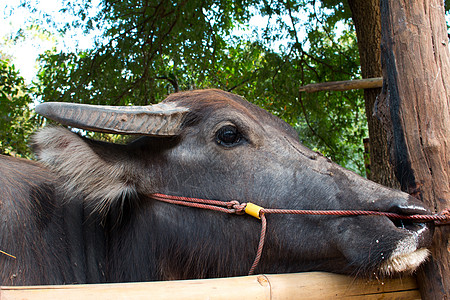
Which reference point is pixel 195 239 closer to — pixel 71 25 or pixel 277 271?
pixel 277 271

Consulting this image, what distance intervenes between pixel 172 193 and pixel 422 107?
1.67m

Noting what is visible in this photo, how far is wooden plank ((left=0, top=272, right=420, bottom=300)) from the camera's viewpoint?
1.53 metres

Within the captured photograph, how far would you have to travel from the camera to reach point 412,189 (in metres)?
2.33

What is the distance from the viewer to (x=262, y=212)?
239 centimetres

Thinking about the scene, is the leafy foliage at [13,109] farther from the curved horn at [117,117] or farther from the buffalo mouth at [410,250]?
the buffalo mouth at [410,250]

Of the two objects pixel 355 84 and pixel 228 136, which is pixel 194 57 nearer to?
pixel 355 84

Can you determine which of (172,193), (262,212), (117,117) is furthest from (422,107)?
(117,117)

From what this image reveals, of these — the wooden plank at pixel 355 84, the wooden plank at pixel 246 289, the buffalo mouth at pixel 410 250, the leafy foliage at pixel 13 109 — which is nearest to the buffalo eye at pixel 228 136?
the wooden plank at pixel 246 289

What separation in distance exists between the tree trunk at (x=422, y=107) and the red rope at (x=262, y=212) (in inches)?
6.4

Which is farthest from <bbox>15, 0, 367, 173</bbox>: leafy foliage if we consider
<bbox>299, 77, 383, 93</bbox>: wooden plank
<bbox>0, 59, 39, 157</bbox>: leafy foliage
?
<bbox>299, 77, 383, 93</bbox>: wooden plank

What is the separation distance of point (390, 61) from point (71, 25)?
6737 millimetres

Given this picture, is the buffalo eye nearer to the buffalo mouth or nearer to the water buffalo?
the water buffalo

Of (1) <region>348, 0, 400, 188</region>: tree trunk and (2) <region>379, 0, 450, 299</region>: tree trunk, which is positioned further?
(1) <region>348, 0, 400, 188</region>: tree trunk

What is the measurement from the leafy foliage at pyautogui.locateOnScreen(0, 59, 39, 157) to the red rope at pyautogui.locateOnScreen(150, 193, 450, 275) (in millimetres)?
5027
